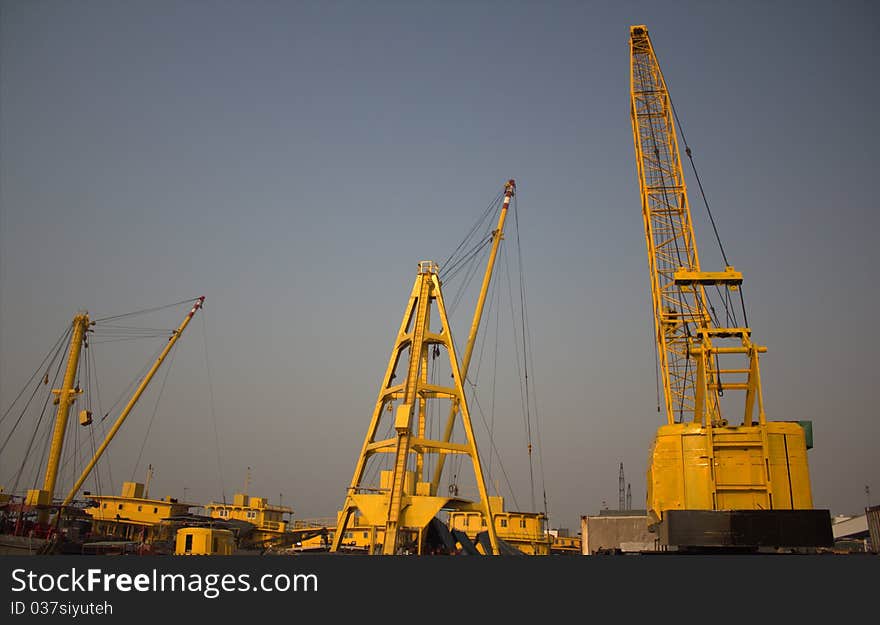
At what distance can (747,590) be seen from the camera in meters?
21.4

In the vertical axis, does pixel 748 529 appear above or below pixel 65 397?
below

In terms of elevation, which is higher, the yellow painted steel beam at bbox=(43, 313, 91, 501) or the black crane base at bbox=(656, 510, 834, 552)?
the yellow painted steel beam at bbox=(43, 313, 91, 501)

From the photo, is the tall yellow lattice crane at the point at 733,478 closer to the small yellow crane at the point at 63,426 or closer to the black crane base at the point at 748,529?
the black crane base at the point at 748,529

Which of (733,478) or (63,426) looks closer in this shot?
(733,478)

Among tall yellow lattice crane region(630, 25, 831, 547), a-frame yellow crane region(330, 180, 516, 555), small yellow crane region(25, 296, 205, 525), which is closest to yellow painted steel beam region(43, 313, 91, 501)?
small yellow crane region(25, 296, 205, 525)

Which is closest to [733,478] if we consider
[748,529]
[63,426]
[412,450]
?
[748,529]

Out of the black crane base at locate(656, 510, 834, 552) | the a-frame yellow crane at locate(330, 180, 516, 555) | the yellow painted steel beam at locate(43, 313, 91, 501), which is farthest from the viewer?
the yellow painted steel beam at locate(43, 313, 91, 501)

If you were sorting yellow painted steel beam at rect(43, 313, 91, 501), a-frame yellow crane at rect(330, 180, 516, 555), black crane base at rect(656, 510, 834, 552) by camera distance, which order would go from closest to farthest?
black crane base at rect(656, 510, 834, 552) → a-frame yellow crane at rect(330, 180, 516, 555) → yellow painted steel beam at rect(43, 313, 91, 501)

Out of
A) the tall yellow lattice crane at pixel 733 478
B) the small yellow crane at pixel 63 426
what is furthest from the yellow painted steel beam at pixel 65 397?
the tall yellow lattice crane at pixel 733 478

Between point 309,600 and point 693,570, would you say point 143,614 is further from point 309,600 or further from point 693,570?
point 693,570

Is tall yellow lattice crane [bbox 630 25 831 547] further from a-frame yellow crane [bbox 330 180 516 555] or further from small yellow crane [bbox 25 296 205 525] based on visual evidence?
small yellow crane [bbox 25 296 205 525]

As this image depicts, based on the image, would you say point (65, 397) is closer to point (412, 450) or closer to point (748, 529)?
point (412, 450)

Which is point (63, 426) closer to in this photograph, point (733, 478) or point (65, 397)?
point (65, 397)

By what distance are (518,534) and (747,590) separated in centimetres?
4025
